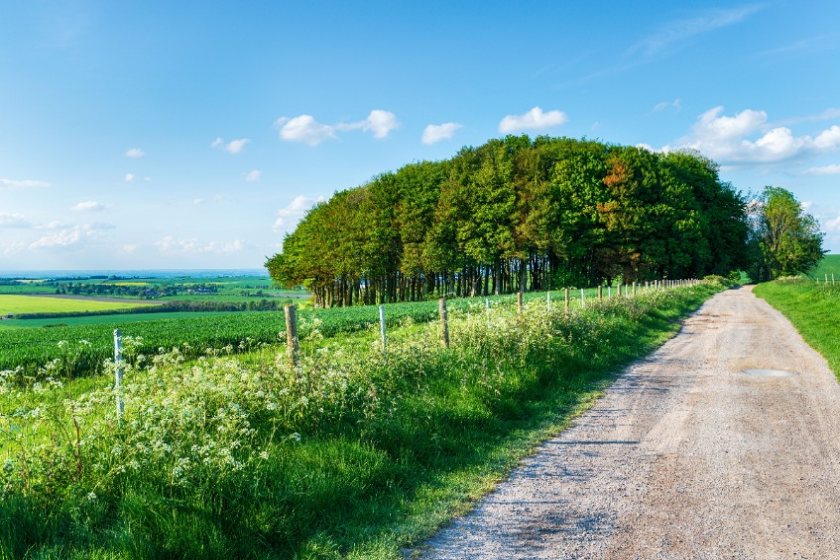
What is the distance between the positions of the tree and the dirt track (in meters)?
90.9

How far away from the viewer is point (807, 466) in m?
7.02

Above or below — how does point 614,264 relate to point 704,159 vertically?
below

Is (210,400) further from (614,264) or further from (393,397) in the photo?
(614,264)

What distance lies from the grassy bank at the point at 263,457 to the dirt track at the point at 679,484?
1.85ft

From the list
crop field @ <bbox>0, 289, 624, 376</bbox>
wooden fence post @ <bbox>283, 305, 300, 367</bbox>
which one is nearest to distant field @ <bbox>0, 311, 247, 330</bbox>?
crop field @ <bbox>0, 289, 624, 376</bbox>

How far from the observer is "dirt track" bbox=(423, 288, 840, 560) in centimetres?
504

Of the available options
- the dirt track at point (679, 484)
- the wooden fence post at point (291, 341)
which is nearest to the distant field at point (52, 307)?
the wooden fence post at point (291, 341)

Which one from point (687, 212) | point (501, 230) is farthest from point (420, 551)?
point (687, 212)

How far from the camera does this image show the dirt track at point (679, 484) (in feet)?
16.5

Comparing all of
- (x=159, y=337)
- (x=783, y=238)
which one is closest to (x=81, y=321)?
(x=159, y=337)

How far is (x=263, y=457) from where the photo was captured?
570 cm

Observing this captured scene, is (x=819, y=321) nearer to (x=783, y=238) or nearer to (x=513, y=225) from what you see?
(x=513, y=225)

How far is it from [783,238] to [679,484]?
102 metres

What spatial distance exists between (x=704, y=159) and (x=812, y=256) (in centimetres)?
2626
